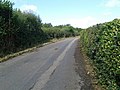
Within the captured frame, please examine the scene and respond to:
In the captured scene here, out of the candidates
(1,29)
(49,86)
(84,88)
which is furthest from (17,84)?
(1,29)

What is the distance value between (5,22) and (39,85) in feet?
63.3

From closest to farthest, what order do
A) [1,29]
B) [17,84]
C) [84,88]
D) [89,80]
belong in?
[84,88]
[17,84]
[89,80]
[1,29]

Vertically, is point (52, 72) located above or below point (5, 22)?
below

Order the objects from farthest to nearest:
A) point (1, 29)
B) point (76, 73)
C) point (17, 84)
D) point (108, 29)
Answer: point (1, 29)
point (76, 73)
point (17, 84)
point (108, 29)

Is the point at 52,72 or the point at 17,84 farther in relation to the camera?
the point at 52,72

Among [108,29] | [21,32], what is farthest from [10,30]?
[108,29]

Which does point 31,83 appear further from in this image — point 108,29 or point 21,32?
point 21,32

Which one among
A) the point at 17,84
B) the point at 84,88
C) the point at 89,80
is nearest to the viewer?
the point at 84,88

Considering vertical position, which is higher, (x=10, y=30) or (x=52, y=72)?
(x=10, y=30)

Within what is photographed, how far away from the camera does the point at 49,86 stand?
1152cm

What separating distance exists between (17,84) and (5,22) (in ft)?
62.1

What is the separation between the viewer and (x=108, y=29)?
999 centimetres

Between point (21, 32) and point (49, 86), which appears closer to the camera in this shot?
point (49, 86)

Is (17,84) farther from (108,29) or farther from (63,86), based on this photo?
(108,29)
